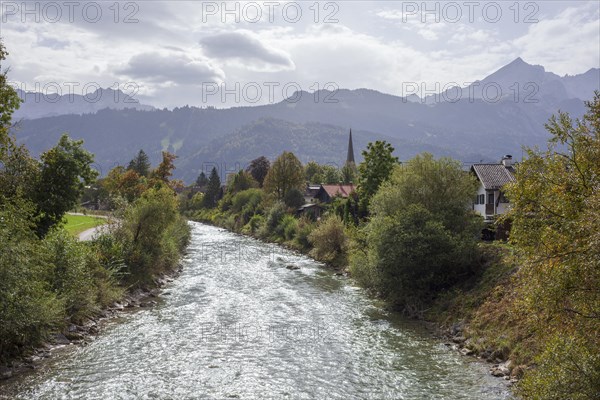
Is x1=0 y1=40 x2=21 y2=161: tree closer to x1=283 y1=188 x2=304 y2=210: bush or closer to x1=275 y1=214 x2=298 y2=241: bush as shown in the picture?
x1=275 y1=214 x2=298 y2=241: bush

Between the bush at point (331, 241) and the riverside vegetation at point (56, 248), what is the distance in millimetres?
17987

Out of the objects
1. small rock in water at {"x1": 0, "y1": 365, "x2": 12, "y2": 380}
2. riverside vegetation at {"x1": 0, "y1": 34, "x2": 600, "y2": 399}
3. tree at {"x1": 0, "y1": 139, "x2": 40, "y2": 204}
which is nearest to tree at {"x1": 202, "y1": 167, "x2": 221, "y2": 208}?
riverside vegetation at {"x1": 0, "y1": 34, "x2": 600, "y2": 399}

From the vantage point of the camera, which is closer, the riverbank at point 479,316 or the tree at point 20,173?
the riverbank at point 479,316

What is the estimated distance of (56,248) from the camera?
2678cm

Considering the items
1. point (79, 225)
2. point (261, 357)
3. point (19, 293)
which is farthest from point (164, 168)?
point (19, 293)

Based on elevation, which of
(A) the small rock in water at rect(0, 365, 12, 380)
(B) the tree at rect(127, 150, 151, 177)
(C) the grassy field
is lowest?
(A) the small rock in water at rect(0, 365, 12, 380)

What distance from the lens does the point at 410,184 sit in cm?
3875

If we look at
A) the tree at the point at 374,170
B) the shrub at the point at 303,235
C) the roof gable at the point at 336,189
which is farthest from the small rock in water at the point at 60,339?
the roof gable at the point at 336,189

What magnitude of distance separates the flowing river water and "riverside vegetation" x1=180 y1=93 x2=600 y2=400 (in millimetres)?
2730

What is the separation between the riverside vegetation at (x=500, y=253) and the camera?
1289 cm

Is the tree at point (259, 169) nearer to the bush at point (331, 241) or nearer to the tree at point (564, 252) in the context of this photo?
the bush at point (331, 241)

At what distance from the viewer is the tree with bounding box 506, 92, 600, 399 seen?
1249 centimetres

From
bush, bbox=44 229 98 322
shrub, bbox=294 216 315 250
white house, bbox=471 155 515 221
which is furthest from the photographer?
shrub, bbox=294 216 315 250

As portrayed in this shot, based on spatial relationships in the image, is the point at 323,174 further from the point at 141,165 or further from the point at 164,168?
the point at 164,168
